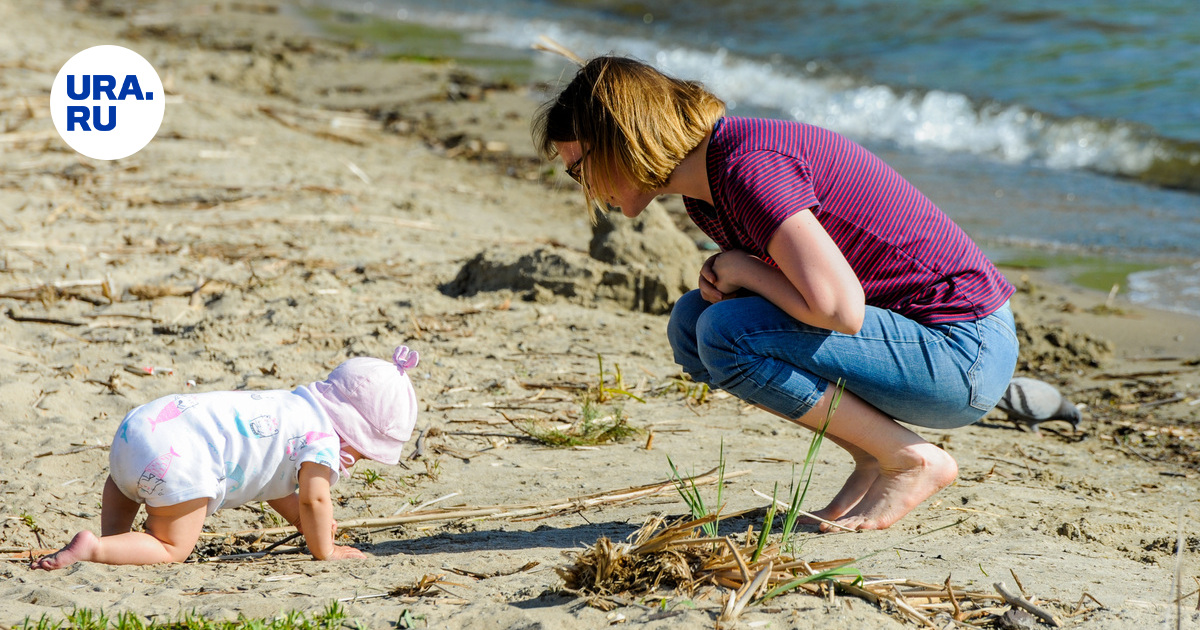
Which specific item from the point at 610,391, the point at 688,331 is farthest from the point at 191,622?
the point at 610,391

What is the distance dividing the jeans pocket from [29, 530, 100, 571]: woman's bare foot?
2.37m

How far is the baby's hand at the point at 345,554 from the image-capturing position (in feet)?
9.36

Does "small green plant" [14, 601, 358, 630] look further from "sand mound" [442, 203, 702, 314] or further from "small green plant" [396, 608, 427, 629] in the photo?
"sand mound" [442, 203, 702, 314]

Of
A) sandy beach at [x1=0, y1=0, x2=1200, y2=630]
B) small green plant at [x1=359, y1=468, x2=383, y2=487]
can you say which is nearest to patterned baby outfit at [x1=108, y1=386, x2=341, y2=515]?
sandy beach at [x1=0, y1=0, x2=1200, y2=630]

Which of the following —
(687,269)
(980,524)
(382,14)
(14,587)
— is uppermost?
(382,14)

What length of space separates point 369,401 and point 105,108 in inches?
218

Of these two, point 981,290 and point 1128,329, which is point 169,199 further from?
point 1128,329

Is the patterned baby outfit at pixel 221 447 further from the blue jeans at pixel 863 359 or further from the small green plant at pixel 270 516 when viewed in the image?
the blue jeans at pixel 863 359

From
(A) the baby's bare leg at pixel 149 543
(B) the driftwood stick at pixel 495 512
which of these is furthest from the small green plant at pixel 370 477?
(A) the baby's bare leg at pixel 149 543

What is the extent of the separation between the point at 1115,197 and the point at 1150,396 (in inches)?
176

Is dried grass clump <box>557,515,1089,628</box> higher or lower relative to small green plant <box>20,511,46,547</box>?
higher

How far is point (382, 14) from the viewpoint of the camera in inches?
677

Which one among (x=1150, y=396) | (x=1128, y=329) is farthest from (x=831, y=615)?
(x=1128, y=329)

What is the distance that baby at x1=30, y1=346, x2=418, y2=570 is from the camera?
2676mm
